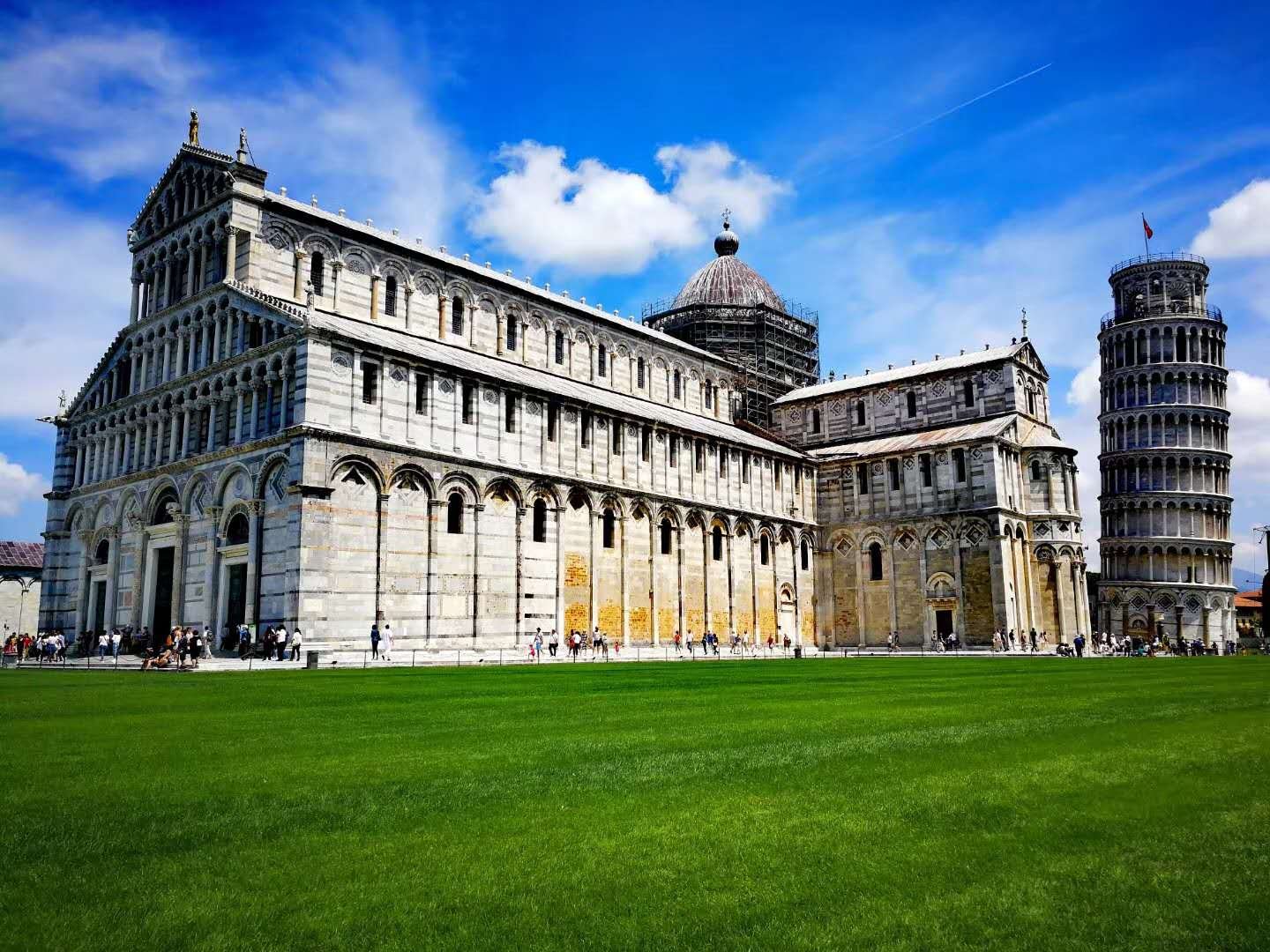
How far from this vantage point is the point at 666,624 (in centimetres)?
4581

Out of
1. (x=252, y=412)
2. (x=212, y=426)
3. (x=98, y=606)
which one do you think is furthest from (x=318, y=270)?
(x=98, y=606)

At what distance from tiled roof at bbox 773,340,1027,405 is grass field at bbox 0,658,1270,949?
47654mm

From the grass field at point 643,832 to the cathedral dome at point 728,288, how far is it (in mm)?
57291

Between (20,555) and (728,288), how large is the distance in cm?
5060

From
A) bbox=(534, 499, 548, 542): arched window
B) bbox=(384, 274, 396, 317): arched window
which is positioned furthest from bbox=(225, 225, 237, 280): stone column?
bbox=(534, 499, 548, 542): arched window

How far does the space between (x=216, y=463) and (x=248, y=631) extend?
7.70 metres

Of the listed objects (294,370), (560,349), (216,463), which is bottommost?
(216,463)

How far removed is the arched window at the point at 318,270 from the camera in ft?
132

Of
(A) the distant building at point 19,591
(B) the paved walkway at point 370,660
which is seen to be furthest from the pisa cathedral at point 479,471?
(A) the distant building at point 19,591

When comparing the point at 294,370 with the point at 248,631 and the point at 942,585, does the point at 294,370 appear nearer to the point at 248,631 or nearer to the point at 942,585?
the point at 248,631

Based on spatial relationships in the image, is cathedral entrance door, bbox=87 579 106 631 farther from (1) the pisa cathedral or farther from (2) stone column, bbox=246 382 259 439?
(2) stone column, bbox=246 382 259 439

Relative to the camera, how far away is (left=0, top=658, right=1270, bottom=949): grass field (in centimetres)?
477

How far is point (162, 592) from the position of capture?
39062 mm

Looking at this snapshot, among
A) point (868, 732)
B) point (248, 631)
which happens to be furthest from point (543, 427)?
point (868, 732)
